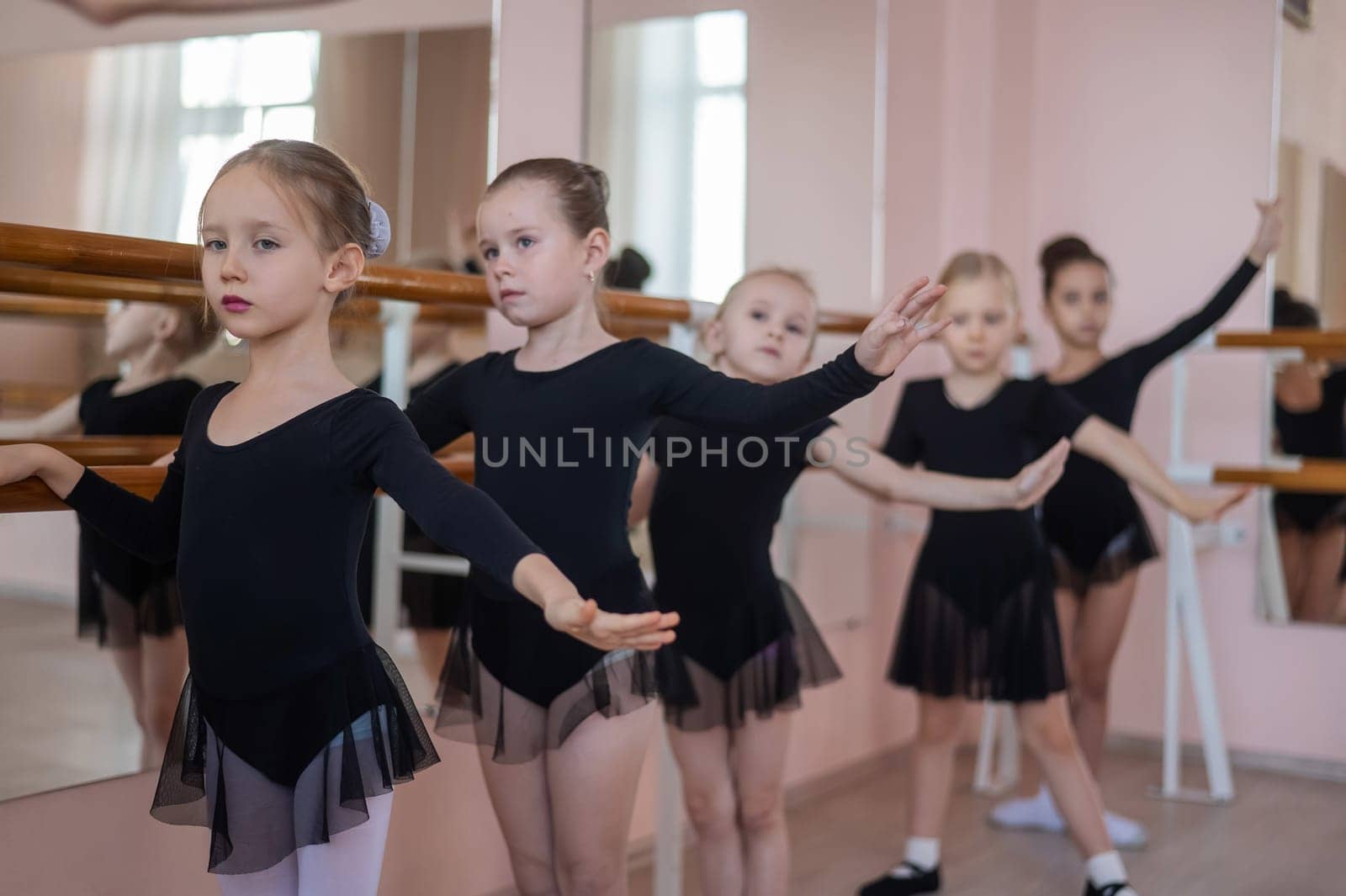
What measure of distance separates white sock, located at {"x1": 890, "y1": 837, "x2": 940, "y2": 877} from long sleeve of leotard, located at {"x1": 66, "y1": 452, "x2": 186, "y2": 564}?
5.60ft

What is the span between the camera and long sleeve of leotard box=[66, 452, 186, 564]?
50.8 inches

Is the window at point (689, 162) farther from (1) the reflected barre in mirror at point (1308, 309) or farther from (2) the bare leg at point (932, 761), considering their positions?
(1) the reflected barre in mirror at point (1308, 309)

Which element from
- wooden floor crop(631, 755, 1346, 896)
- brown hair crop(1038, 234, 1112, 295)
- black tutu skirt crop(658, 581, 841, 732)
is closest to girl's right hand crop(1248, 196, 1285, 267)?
brown hair crop(1038, 234, 1112, 295)

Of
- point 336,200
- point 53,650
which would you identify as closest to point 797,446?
point 336,200

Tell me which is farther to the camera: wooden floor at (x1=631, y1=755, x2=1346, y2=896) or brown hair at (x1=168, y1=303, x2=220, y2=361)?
wooden floor at (x1=631, y1=755, x2=1346, y2=896)

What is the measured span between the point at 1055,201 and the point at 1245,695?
150 cm

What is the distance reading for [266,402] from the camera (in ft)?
4.12

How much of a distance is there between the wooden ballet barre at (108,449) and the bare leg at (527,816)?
58cm

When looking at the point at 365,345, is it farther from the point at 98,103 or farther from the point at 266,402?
the point at 266,402

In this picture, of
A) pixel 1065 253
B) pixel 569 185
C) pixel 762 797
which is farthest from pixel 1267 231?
pixel 569 185

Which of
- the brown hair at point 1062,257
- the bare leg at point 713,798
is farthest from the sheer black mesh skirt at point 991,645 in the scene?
the brown hair at point 1062,257

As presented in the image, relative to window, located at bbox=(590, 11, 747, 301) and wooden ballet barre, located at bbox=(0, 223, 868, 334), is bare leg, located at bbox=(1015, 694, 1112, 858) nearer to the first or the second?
wooden ballet barre, located at bbox=(0, 223, 868, 334)

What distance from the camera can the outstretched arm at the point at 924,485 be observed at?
2.00 metres

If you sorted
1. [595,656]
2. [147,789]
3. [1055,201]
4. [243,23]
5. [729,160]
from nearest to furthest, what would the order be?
[595,656] < [147,789] < [243,23] < [729,160] < [1055,201]
